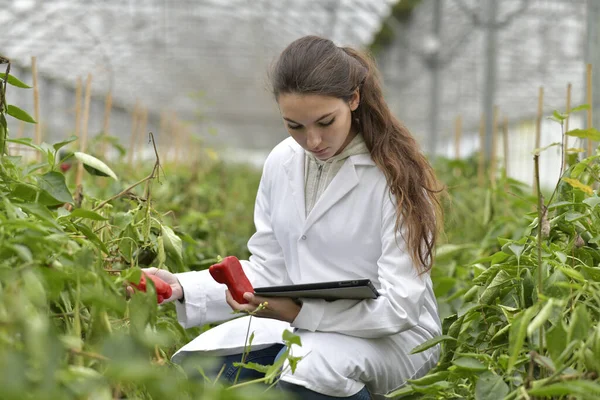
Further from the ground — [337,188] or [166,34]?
[166,34]

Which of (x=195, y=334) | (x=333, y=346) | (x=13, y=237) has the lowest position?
(x=195, y=334)

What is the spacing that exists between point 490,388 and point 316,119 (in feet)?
2.14

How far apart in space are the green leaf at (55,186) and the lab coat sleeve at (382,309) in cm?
50

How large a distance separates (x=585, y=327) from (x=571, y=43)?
35.6ft

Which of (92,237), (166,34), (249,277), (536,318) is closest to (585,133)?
(536,318)

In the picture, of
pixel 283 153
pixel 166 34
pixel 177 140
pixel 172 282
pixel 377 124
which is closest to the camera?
pixel 172 282

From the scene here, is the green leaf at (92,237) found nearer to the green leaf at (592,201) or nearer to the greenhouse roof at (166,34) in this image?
the green leaf at (592,201)

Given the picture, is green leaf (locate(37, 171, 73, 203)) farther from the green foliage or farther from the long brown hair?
the green foliage

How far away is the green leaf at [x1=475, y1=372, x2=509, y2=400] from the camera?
1.25 meters

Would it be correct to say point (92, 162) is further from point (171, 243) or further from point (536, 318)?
point (536, 318)

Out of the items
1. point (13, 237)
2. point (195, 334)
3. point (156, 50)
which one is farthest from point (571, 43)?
point (13, 237)

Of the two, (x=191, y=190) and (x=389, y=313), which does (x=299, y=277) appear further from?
(x=191, y=190)

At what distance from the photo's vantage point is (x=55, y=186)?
57.2 inches

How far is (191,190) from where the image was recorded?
13.1ft
